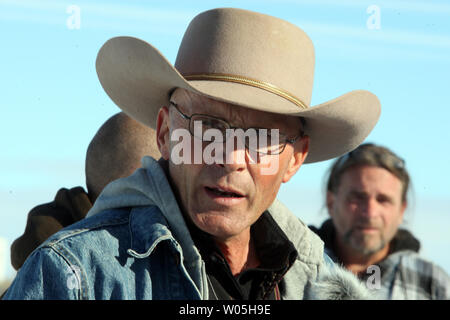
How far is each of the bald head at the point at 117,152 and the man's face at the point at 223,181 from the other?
1450 mm

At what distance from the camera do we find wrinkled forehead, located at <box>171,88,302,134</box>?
312 centimetres

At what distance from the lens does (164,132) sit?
3.36 m

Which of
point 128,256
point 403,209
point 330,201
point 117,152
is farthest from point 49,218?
point 403,209

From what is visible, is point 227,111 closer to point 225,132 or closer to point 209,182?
point 225,132

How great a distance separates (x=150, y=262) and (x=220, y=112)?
681 mm

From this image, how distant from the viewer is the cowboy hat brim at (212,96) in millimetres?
3125

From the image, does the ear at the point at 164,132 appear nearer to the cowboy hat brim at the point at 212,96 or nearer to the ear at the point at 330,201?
the cowboy hat brim at the point at 212,96

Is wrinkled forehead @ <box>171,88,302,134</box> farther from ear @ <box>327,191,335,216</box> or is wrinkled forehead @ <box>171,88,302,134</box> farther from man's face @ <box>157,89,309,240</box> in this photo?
ear @ <box>327,191,335,216</box>

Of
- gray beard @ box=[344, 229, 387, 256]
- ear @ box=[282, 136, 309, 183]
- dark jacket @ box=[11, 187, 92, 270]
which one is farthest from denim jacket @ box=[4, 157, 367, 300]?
gray beard @ box=[344, 229, 387, 256]

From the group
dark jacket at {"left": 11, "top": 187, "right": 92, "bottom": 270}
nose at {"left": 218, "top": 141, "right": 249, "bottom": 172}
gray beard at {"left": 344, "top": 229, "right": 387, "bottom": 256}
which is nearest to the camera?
nose at {"left": 218, "top": 141, "right": 249, "bottom": 172}

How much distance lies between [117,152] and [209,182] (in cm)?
184

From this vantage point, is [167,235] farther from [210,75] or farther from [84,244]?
[210,75]

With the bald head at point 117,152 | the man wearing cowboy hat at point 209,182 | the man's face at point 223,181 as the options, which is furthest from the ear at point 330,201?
the man's face at point 223,181

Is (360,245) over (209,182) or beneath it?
beneath
